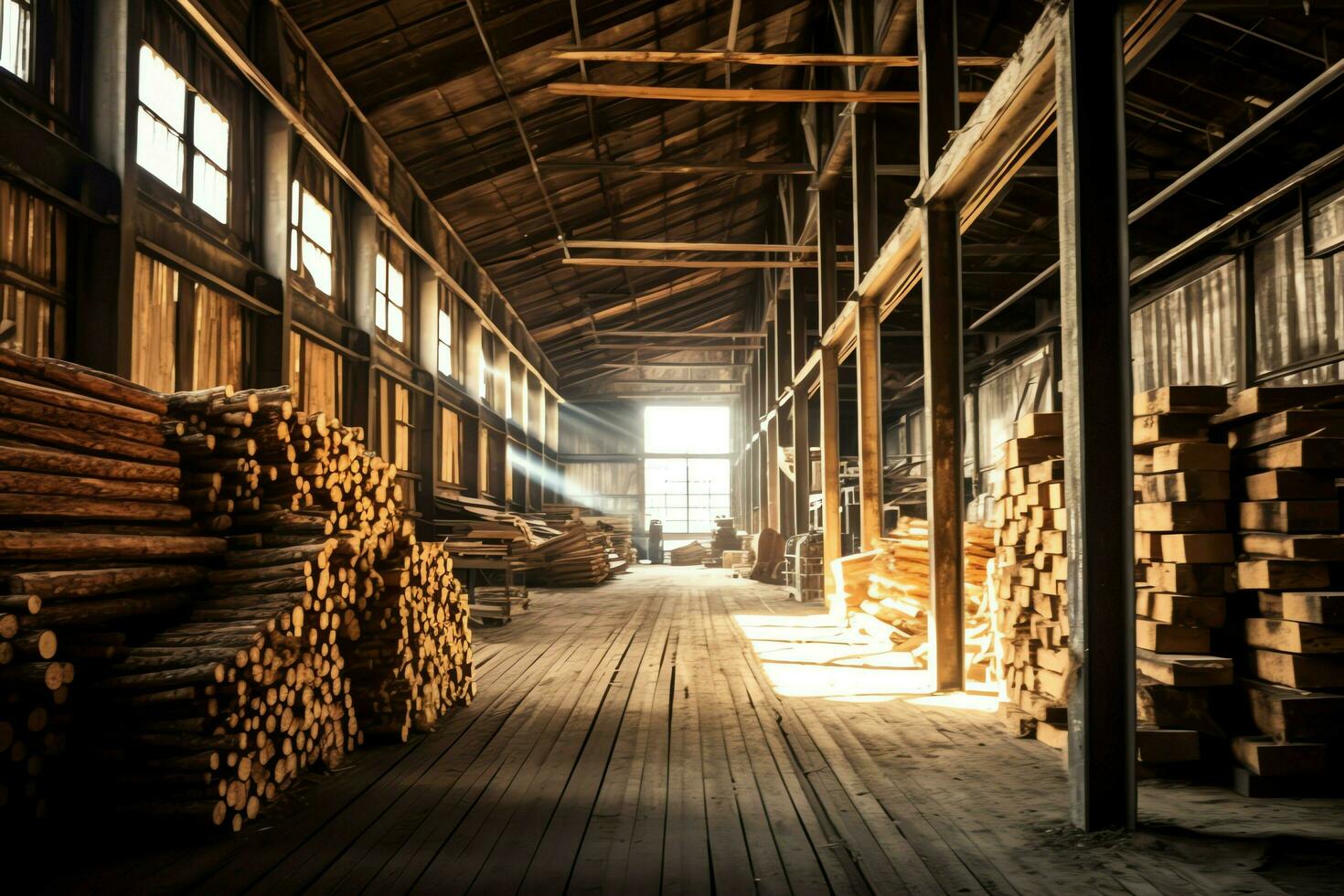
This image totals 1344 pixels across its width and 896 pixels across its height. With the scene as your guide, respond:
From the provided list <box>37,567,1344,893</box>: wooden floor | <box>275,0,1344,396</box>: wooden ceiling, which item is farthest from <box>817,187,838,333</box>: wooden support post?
<box>37,567,1344,893</box>: wooden floor

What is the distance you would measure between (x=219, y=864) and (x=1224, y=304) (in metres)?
14.6

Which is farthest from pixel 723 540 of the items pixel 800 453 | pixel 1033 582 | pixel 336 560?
pixel 336 560

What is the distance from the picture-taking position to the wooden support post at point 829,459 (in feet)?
46.5

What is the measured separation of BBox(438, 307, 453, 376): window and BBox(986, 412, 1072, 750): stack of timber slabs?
13414mm

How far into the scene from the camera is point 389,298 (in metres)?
15.1

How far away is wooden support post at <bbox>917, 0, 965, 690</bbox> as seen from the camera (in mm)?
7203

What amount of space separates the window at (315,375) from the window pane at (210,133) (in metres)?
2.08

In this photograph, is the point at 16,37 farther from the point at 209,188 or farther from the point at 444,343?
the point at 444,343

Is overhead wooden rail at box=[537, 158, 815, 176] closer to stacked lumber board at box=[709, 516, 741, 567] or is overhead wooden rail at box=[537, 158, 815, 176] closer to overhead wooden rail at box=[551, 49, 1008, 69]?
overhead wooden rail at box=[551, 49, 1008, 69]

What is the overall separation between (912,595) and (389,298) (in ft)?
33.1

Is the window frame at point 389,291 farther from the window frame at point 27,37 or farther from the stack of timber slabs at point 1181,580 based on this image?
the stack of timber slabs at point 1181,580

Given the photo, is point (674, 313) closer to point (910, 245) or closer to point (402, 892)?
point (910, 245)

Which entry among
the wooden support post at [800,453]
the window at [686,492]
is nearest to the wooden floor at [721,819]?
the wooden support post at [800,453]

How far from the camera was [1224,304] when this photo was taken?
13.4 metres
